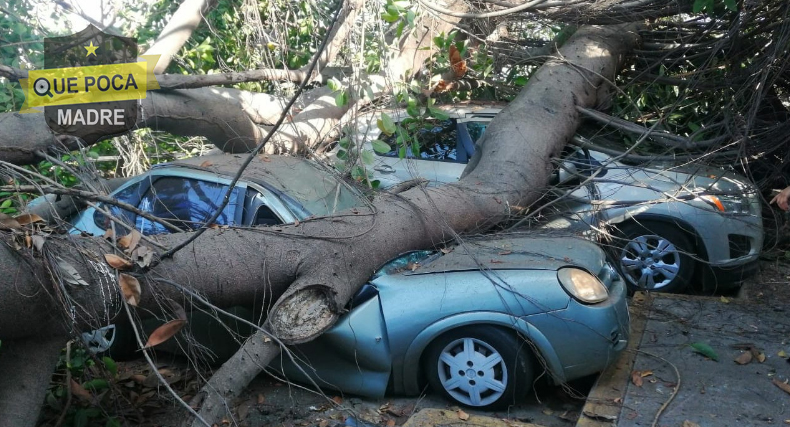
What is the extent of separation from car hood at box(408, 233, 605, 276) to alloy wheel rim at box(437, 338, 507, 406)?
1.64 ft

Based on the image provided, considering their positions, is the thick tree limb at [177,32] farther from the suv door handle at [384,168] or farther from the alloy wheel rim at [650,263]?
the alloy wheel rim at [650,263]

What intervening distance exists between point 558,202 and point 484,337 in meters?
2.38

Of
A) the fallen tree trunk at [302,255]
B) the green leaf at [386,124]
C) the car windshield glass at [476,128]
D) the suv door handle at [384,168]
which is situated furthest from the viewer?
the car windshield glass at [476,128]

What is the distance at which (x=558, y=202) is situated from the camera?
6.64 m

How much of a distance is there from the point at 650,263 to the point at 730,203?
2.79ft

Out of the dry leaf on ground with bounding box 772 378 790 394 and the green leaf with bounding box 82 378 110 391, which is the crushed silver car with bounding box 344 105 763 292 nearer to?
the dry leaf on ground with bounding box 772 378 790 394

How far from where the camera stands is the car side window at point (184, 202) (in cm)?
548

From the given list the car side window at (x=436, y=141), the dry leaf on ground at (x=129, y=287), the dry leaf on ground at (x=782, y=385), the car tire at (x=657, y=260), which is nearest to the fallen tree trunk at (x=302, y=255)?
the dry leaf on ground at (x=129, y=287)

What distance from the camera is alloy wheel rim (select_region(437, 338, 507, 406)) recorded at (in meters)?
4.61

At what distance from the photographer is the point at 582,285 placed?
469cm

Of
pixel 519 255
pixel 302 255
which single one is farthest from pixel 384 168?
pixel 302 255

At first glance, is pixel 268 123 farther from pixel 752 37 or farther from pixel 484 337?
pixel 752 37

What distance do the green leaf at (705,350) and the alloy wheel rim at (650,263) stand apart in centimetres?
138

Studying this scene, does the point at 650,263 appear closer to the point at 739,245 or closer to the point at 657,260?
the point at 657,260
